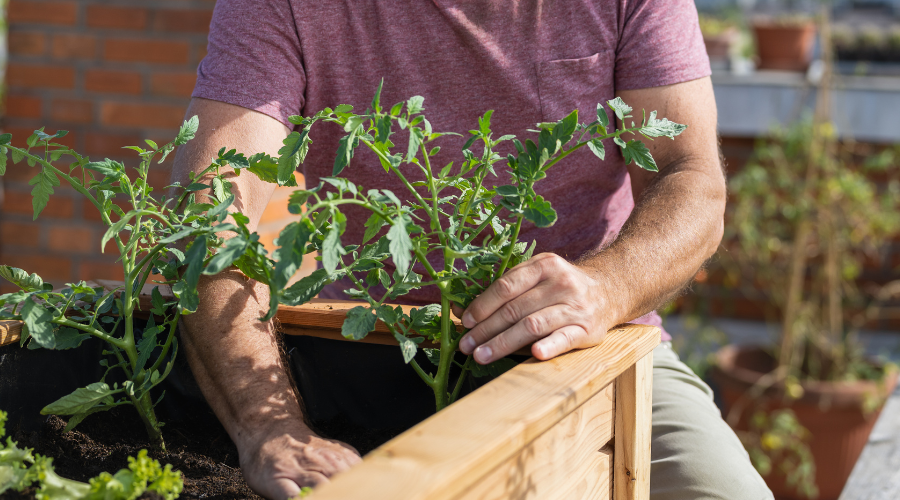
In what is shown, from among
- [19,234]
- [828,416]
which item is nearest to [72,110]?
[19,234]

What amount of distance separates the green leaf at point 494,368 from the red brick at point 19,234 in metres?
1.94

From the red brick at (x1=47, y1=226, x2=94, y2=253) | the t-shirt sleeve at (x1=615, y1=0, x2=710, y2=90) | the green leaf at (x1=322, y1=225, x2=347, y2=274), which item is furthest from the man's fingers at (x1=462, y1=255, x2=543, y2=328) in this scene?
the red brick at (x1=47, y1=226, x2=94, y2=253)

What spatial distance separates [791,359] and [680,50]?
1687 millimetres

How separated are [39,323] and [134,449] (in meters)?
0.20

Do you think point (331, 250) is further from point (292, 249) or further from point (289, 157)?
point (289, 157)

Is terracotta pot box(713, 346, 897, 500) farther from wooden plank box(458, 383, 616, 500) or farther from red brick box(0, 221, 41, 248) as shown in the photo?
red brick box(0, 221, 41, 248)

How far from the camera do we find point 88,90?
2291 millimetres

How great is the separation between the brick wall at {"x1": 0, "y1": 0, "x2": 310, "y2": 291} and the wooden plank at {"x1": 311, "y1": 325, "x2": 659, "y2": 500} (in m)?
1.47

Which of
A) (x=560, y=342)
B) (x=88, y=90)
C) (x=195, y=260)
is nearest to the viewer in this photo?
(x=195, y=260)

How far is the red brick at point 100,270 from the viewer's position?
2.33 m

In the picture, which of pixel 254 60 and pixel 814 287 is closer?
pixel 254 60

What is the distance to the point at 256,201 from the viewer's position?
3.92 ft

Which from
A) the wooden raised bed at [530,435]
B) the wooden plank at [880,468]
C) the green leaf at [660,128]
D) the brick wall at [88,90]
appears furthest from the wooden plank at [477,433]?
the brick wall at [88,90]

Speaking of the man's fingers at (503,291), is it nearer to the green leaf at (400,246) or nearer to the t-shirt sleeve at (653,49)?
the green leaf at (400,246)
